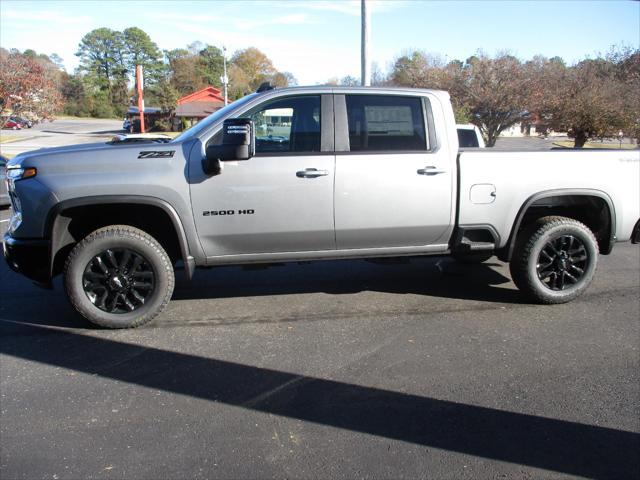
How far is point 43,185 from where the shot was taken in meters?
4.33

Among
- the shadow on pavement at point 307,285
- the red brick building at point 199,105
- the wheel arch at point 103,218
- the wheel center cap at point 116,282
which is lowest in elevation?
the shadow on pavement at point 307,285

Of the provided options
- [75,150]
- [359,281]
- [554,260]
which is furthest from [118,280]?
[554,260]

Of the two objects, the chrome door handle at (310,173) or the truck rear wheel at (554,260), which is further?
the truck rear wheel at (554,260)

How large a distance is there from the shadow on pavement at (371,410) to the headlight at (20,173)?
135 cm

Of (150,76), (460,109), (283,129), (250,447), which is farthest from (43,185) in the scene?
(150,76)

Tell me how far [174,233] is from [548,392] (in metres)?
3.38

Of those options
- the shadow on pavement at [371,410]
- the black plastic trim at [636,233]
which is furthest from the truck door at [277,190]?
the black plastic trim at [636,233]

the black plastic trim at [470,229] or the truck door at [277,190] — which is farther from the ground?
the truck door at [277,190]

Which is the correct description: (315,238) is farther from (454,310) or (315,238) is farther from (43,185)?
(43,185)

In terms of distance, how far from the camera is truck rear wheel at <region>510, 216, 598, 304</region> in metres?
5.23

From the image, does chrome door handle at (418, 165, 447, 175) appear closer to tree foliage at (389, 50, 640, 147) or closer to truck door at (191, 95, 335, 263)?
truck door at (191, 95, 335, 263)

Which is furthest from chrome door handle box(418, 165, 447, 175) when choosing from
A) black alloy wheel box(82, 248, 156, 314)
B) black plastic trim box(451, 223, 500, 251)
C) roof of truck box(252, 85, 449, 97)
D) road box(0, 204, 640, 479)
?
black alloy wheel box(82, 248, 156, 314)

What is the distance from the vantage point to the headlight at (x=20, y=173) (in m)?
4.36

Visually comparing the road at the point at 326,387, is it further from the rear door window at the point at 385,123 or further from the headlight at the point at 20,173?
the rear door window at the point at 385,123
